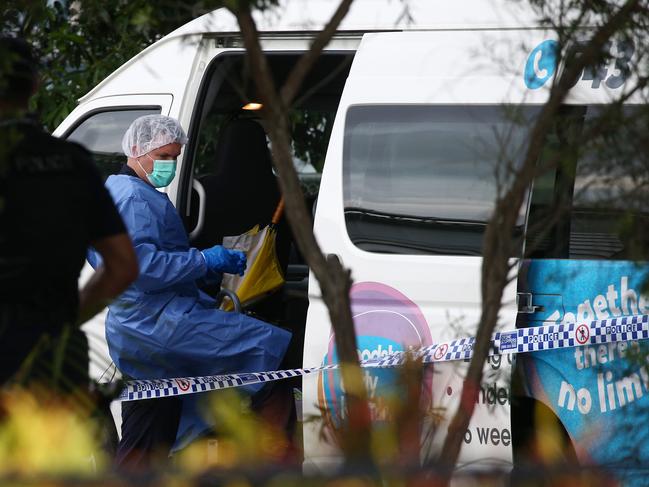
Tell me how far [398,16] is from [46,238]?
2400mm

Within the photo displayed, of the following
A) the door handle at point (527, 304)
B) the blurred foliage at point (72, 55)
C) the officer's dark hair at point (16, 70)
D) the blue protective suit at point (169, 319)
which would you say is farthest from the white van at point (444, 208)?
the blurred foliage at point (72, 55)

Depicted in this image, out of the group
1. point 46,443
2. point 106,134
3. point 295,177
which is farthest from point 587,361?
point 46,443

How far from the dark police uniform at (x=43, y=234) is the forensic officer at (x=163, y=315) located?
1882mm

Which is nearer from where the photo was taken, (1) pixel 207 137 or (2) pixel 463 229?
(2) pixel 463 229

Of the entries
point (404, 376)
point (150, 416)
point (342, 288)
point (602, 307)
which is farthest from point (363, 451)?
point (150, 416)

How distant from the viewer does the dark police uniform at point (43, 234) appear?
9.55 feet

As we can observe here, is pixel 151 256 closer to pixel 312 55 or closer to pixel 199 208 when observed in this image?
pixel 199 208

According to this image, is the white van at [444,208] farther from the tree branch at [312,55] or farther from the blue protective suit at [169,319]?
the tree branch at [312,55]

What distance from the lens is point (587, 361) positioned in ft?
14.4

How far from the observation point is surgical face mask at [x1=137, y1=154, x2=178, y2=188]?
5285mm

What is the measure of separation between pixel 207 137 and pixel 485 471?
19.1ft

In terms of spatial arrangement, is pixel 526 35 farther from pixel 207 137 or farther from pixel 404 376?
pixel 207 137

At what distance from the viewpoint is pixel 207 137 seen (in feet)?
24.5

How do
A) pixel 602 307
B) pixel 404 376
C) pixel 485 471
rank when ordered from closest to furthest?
pixel 485 471 < pixel 404 376 < pixel 602 307
